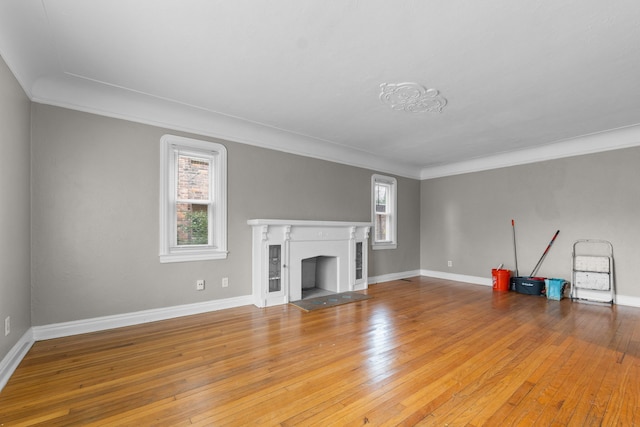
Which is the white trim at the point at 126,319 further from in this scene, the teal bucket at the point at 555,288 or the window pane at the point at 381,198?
the teal bucket at the point at 555,288

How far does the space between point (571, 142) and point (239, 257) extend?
223 inches

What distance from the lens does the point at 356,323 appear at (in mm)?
3463

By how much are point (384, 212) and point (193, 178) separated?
4.00m

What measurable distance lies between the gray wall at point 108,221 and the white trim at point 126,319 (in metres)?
0.06

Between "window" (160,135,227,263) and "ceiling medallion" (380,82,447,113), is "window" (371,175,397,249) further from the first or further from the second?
"window" (160,135,227,263)

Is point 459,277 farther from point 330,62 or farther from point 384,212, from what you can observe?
point 330,62

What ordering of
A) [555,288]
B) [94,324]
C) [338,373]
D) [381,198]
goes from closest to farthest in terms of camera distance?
[338,373] → [94,324] → [555,288] → [381,198]

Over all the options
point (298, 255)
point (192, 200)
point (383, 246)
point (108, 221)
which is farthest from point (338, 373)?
point (383, 246)

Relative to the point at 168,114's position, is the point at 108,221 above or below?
below

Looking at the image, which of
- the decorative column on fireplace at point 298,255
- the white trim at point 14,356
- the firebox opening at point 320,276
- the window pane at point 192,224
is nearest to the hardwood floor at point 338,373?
the white trim at point 14,356

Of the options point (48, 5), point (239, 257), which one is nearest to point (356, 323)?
point (239, 257)

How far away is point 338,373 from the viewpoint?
2.29 meters

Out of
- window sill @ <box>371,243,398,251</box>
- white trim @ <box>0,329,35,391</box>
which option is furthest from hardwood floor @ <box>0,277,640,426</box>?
window sill @ <box>371,243,398,251</box>

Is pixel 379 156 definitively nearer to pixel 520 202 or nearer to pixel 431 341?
pixel 520 202
